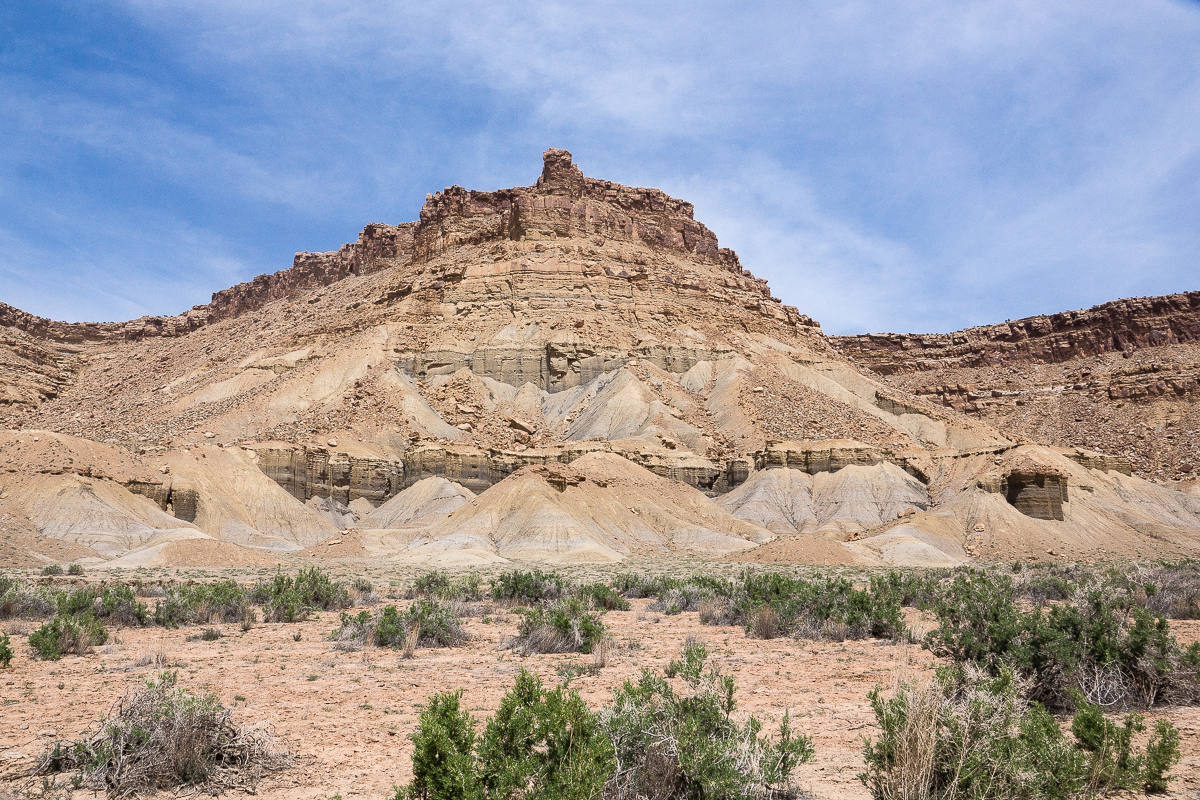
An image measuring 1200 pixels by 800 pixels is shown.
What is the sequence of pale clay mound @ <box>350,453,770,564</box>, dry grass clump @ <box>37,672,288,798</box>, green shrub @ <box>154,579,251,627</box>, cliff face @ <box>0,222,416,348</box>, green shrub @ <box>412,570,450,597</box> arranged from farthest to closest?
cliff face @ <box>0,222,416,348</box>, pale clay mound @ <box>350,453,770,564</box>, green shrub @ <box>412,570,450,597</box>, green shrub @ <box>154,579,251,627</box>, dry grass clump @ <box>37,672,288,798</box>

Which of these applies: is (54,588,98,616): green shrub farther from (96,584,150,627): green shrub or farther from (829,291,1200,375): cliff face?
(829,291,1200,375): cliff face

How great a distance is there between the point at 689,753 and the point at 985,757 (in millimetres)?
1973

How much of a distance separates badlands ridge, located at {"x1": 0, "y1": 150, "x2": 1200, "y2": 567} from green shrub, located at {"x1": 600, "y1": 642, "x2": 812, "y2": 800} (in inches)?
1183

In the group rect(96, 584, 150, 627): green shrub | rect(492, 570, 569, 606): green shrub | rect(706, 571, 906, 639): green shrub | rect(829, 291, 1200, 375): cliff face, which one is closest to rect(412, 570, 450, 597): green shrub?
rect(492, 570, 569, 606): green shrub

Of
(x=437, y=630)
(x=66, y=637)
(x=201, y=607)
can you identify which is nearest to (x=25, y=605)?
(x=201, y=607)

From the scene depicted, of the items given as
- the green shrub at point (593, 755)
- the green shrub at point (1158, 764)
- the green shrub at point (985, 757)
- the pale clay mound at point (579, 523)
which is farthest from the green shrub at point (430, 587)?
the green shrub at point (1158, 764)

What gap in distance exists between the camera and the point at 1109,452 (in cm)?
7256

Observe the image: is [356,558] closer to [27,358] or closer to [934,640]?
[934,640]

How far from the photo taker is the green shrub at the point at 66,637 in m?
11.8

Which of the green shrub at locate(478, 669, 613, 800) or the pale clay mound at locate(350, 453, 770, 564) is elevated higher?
the pale clay mound at locate(350, 453, 770, 564)

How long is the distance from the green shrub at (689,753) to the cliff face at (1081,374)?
76307 mm

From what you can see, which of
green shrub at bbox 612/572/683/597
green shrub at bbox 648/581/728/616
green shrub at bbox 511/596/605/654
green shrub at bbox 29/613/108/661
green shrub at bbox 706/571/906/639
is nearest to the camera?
green shrub at bbox 29/613/108/661

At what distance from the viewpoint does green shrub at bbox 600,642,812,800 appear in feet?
17.8

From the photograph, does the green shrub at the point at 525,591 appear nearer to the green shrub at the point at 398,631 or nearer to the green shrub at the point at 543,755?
the green shrub at the point at 398,631
